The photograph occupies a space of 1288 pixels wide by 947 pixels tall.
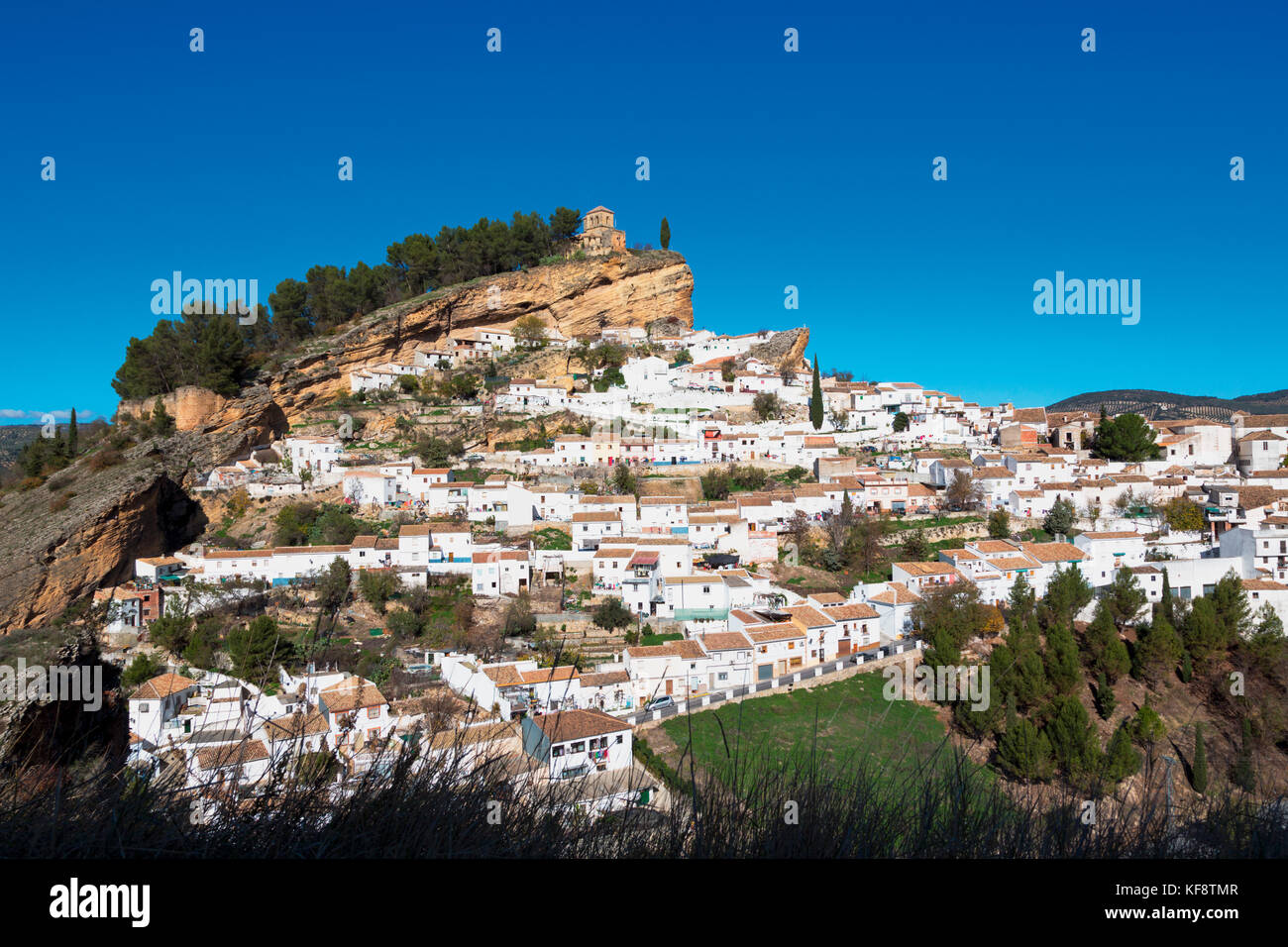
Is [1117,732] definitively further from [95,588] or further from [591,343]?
[591,343]

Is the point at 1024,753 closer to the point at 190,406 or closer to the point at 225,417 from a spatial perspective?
the point at 225,417

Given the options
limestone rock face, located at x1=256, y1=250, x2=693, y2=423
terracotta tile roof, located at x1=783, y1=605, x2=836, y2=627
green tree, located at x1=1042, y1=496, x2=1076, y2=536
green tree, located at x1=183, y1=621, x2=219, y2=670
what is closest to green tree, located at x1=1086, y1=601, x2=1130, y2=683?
terracotta tile roof, located at x1=783, y1=605, x2=836, y2=627

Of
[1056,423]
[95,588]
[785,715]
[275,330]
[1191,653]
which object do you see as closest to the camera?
[785,715]

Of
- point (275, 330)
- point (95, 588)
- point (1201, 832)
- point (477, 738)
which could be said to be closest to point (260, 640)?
point (95, 588)

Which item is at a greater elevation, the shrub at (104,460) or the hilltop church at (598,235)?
the hilltop church at (598,235)

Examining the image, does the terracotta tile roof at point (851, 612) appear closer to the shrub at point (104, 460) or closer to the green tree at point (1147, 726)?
the green tree at point (1147, 726)

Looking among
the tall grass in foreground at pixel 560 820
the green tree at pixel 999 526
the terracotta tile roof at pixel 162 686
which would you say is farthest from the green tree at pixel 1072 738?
the terracotta tile roof at pixel 162 686

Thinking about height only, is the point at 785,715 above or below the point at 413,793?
below
